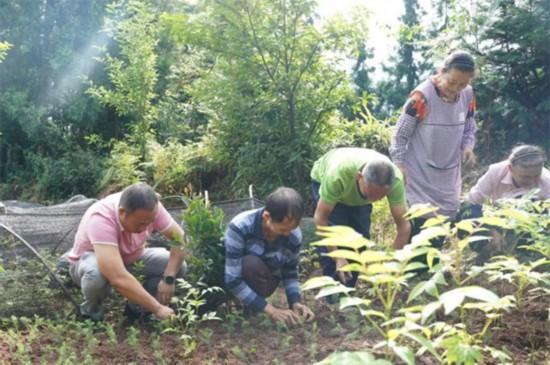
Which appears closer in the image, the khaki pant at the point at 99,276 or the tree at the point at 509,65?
the khaki pant at the point at 99,276

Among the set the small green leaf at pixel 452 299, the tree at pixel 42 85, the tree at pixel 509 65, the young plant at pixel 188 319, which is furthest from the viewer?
the tree at pixel 42 85

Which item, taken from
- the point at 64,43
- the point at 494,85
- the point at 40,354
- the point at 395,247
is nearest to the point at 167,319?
the point at 40,354

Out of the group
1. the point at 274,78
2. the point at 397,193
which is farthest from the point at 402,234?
the point at 274,78

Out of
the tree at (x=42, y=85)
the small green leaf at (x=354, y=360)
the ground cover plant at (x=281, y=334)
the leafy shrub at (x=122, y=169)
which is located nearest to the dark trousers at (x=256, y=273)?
the ground cover plant at (x=281, y=334)

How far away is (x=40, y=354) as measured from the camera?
3.35 metres

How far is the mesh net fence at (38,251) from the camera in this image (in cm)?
393

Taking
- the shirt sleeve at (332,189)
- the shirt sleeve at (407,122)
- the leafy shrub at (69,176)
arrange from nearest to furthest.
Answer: the shirt sleeve at (332,189)
the shirt sleeve at (407,122)
the leafy shrub at (69,176)

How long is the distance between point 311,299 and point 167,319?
1157 millimetres

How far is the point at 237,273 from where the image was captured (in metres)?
3.63

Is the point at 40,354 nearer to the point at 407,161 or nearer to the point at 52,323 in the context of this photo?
the point at 52,323

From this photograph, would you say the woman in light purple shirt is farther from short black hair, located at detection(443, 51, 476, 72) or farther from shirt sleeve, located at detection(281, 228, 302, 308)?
shirt sleeve, located at detection(281, 228, 302, 308)

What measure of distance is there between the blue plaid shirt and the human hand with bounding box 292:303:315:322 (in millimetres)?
74

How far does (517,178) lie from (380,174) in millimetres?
1427

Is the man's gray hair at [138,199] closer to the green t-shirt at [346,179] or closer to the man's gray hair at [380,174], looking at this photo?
the green t-shirt at [346,179]
